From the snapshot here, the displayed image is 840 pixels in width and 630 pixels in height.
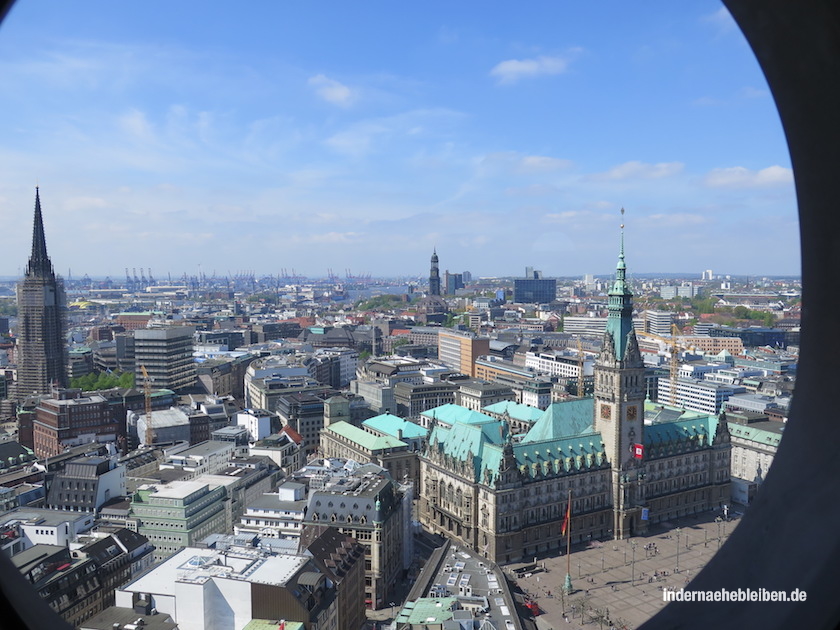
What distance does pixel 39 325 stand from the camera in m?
65.9

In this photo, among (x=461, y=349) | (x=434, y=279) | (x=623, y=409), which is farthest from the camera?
(x=434, y=279)

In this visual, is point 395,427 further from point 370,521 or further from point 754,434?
point 754,434

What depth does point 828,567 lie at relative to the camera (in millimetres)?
2566

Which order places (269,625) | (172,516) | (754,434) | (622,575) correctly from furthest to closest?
(754,434)
(172,516)
(622,575)
(269,625)

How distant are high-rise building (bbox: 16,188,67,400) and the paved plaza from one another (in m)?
50.4

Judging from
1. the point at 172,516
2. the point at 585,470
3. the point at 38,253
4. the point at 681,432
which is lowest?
the point at 172,516

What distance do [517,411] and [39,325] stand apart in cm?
4415

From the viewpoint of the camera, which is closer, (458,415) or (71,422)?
(458,415)

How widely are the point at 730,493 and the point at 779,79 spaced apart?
4473 centimetres

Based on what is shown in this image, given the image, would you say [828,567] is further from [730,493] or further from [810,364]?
[730,493]

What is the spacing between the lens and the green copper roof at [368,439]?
4241 cm

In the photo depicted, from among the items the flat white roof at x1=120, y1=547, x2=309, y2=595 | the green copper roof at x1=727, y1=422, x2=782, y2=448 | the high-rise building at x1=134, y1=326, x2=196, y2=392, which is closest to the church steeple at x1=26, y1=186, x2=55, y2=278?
the high-rise building at x1=134, y1=326, x2=196, y2=392

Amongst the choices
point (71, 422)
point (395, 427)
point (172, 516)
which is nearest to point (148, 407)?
point (71, 422)

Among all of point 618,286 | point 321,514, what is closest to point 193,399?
point 321,514
